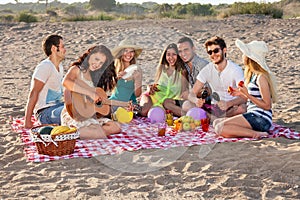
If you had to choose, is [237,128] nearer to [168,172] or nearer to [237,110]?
[237,110]

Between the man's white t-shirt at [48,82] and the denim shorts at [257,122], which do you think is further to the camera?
the man's white t-shirt at [48,82]

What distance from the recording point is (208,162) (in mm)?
4102

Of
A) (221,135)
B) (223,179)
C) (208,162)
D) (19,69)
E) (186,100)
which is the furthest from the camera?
(19,69)

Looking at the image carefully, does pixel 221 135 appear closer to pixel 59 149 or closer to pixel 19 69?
pixel 59 149

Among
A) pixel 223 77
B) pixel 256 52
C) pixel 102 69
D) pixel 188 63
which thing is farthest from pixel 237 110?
pixel 102 69

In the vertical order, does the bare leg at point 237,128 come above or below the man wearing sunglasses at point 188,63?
below

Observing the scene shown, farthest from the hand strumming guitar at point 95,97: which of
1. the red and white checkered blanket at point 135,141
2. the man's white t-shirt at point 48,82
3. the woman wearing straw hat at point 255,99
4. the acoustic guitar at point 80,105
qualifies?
the woman wearing straw hat at point 255,99

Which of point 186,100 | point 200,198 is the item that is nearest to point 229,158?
point 200,198

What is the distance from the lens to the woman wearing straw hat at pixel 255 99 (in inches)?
186

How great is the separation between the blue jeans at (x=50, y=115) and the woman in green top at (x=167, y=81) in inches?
46.0

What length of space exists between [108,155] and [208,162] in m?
0.91

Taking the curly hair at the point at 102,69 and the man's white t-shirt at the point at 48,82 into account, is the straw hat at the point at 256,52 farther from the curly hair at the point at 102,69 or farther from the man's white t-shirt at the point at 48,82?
the man's white t-shirt at the point at 48,82

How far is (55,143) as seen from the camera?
427cm

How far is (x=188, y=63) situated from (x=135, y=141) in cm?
139
